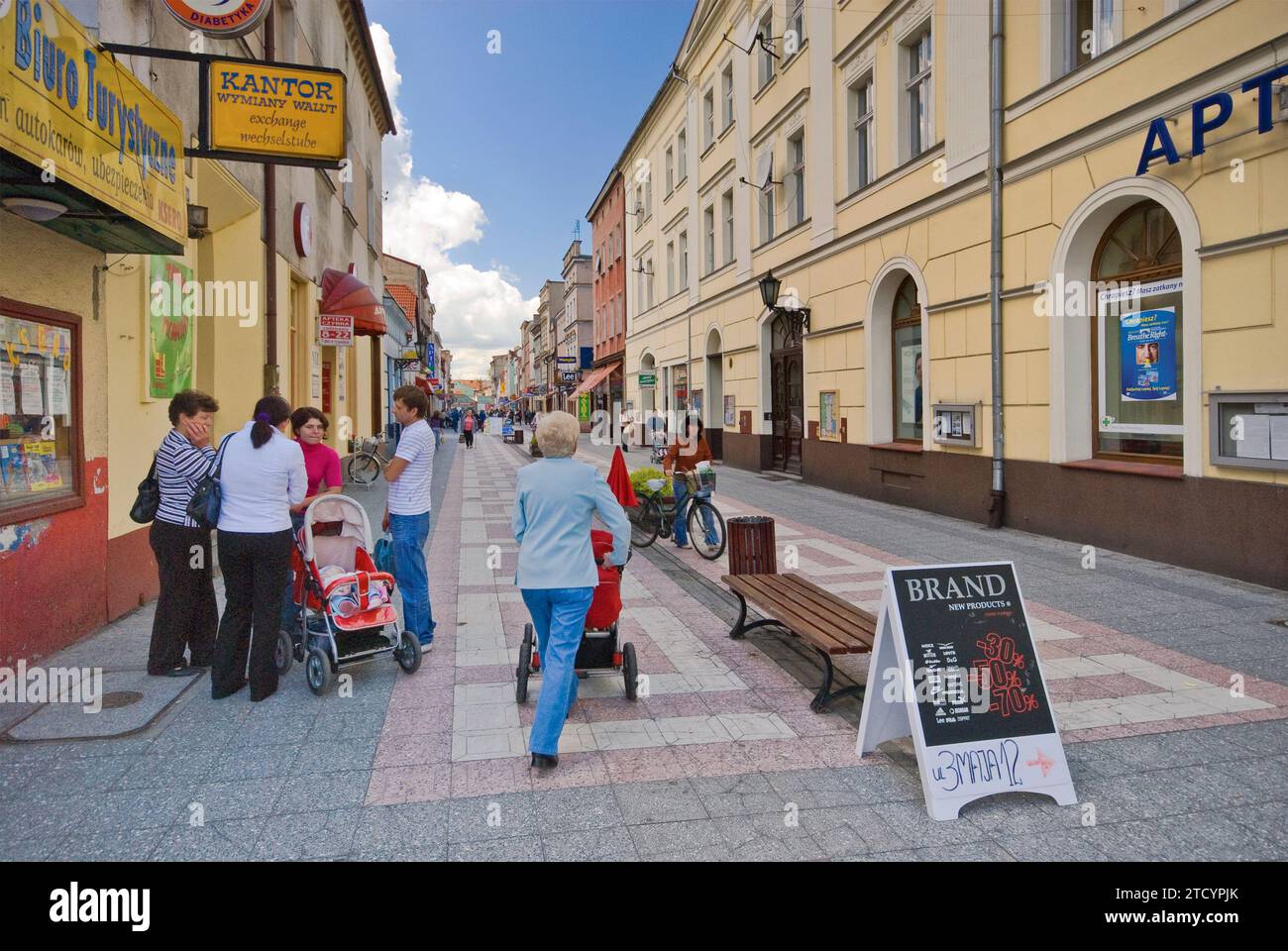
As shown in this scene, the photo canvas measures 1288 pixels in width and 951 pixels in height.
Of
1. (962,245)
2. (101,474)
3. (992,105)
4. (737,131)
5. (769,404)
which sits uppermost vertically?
(737,131)

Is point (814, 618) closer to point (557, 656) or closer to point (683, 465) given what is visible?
point (557, 656)

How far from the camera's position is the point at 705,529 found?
9.62m

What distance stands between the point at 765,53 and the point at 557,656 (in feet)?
63.6

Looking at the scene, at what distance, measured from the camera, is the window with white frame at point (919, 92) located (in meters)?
13.0

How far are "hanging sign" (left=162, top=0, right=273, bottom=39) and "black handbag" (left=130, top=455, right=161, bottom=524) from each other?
3.62 metres

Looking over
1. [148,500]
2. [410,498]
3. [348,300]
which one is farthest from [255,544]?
[348,300]

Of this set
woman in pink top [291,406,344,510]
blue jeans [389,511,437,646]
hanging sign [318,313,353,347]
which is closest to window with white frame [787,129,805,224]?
hanging sign [318,313,353,347]

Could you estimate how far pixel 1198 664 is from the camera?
5.49 metres

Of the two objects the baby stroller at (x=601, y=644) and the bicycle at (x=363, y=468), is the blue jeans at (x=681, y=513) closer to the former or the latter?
the baby stroller at (x=601, y=644)

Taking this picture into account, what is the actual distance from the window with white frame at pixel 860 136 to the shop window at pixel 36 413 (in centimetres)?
1278
